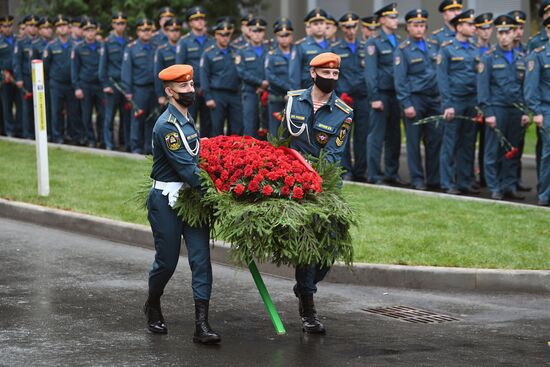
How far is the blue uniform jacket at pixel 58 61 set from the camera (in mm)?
22078

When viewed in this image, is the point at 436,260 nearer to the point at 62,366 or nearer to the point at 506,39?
the point at 62,366

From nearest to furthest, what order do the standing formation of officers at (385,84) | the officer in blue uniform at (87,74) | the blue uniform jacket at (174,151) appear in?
the blue uniform jacket at (174,151)
the standing formation of officers at (385,84)
the officer in blue uniform at (87,74)

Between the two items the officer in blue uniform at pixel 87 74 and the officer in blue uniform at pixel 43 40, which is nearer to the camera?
the officer in blue uniform at pixel 87 74

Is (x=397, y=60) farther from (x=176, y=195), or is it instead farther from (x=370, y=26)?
(x=176, y=195)

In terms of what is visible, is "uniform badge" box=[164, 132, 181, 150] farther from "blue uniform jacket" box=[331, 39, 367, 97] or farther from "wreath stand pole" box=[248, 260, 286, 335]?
"blue uniform jacket" box=[331, 39, 367, 97]

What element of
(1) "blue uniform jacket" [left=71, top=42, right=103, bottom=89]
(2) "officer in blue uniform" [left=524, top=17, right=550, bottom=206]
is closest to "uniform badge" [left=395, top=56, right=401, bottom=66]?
(2) "officer in blue uniform" [left=524, top=17, right=550, bottom=206]

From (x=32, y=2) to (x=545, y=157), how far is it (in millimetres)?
15436

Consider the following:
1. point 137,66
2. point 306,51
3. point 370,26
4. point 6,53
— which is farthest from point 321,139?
point 6,53

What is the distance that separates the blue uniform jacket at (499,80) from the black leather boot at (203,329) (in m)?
7.94

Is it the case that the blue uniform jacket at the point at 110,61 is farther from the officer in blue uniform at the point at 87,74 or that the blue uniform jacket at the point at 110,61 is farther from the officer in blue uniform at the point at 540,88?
the officer in blue uniform at the point at 540,88

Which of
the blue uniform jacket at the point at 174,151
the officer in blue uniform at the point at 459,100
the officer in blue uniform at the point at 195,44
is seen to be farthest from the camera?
the officer in blue uniform at the point at 195,44

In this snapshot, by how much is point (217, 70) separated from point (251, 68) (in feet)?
1.65

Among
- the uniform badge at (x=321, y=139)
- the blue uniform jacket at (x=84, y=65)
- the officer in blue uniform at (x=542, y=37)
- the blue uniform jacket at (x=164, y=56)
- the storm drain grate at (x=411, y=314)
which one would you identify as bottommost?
the storm drain grate at (x=411, y=314)

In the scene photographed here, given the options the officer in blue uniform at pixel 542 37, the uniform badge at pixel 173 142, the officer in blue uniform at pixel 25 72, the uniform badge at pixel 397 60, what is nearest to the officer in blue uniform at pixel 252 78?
the uniform badge at pixel 397 60
